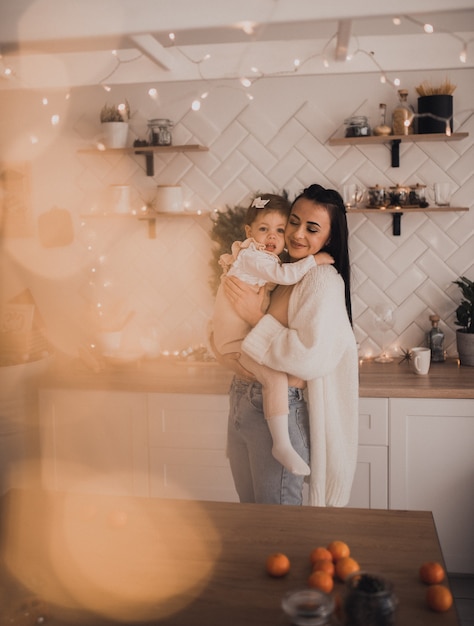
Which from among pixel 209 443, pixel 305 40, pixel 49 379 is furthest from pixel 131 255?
pixel 305 40

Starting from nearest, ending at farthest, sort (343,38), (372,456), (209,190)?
1. (343,38)
2. (372,456)
3. (209,190)

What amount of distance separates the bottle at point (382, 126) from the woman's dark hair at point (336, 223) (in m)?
1.27

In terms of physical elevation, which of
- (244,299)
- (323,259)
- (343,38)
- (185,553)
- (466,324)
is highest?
(343,38)

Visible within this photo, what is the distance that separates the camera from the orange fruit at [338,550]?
4.55 ft

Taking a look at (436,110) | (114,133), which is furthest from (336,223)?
(114,133)

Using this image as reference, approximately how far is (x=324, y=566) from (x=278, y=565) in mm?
96

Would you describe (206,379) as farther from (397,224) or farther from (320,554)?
(320,554)

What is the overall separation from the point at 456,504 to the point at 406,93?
6.66 ft

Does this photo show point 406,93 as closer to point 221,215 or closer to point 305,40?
point 305,40

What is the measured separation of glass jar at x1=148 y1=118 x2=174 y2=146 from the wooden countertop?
3.91ft

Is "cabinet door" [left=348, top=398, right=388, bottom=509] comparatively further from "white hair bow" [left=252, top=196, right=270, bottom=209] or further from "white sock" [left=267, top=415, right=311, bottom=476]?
"white hair bow" [left=252, top=196, right=270, bottom=209]

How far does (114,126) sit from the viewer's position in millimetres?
3525

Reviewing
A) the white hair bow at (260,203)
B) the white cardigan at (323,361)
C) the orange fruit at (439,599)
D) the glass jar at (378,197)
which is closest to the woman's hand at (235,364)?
the white cardigan at (323,361)

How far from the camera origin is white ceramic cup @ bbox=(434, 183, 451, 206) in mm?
3324
